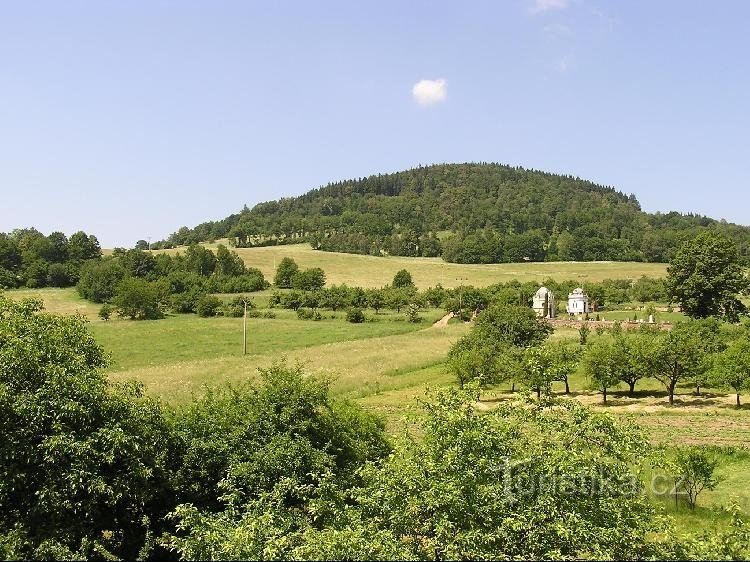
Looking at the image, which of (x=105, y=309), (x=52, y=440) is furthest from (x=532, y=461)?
(x=105, y=309)

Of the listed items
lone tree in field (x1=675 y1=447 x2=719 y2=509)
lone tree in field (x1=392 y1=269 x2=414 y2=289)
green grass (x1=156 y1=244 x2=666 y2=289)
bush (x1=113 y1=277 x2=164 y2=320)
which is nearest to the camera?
lone tree in field (x1=675 y1=447 x2=719 y2=509)

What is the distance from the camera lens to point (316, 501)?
13875 millimetres

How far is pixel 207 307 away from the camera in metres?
97.0

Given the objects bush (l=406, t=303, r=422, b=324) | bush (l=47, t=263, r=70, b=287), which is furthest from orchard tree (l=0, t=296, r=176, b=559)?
bush (l=47, t=263, r=70, b=287)

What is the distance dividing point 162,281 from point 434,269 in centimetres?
7301

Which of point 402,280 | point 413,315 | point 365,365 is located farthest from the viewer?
point 402,280

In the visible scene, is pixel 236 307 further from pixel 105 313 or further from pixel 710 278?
Answer: pixel 710 278

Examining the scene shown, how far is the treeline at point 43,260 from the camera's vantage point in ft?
371

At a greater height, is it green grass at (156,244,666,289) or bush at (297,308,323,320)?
green grass at (156,244,666,289)

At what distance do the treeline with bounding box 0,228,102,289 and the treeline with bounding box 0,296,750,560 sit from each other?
105m

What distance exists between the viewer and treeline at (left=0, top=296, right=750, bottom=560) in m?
11.5

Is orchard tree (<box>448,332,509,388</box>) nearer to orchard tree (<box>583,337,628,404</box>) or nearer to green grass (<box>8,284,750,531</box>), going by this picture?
green grass (<box>8,284,750,531</box>)

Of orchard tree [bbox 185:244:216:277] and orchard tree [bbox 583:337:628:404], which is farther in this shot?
orchard tree [bbox 185:244:216:277]

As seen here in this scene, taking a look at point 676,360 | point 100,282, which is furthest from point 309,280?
point 676,360
